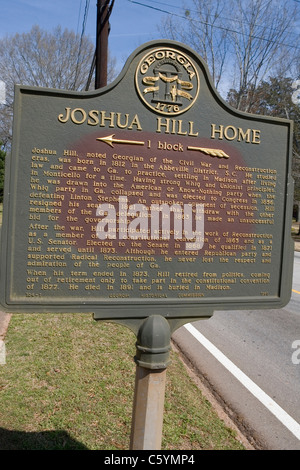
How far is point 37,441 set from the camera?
10.2ft

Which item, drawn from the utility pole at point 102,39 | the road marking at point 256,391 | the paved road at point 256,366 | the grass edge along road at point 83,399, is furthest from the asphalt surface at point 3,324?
the utility pole at point 102,39

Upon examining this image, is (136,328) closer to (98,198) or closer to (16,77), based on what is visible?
(98,198)

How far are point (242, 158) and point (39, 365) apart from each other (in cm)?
300

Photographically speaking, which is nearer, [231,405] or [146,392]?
[146,392]

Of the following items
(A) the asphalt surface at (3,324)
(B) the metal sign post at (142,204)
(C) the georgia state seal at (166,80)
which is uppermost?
(C) the georgia state seal at (166,80)

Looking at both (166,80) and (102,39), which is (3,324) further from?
(102,39)

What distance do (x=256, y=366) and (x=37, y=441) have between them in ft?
9.11

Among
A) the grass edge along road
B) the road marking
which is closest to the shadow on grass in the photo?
the grass edge along road

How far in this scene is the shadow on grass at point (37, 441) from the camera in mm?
3047

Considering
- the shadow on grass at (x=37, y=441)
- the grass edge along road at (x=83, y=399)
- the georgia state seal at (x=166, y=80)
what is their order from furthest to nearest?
the grass edge along road at (x=83, y=399) → the shadow on grass at (x=37, y=441) → the georgia state seal at (x=166, y=80)

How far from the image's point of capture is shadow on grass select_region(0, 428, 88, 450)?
3047 mm

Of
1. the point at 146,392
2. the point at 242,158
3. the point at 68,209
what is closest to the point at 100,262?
the point at 68,209

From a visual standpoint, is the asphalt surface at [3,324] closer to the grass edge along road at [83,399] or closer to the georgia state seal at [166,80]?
the grass edge along road at [83,399]

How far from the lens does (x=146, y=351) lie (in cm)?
248
